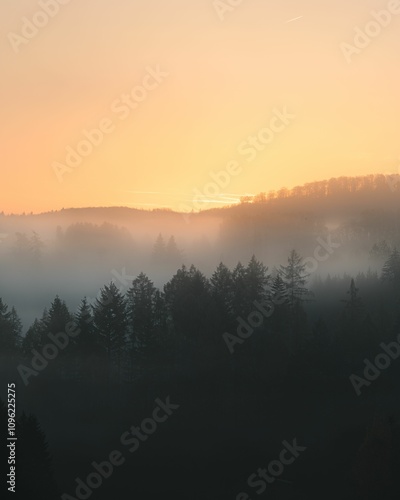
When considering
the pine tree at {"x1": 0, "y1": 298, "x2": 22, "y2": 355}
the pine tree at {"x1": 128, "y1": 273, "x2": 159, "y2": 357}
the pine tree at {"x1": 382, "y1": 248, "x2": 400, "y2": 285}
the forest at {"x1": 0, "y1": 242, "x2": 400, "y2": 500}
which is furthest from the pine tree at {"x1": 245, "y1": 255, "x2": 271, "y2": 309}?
the pine tree at {"x1": 0, "y1": 298, "x2": 22, "y2": 355}

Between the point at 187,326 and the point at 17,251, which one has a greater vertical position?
the point at 17,251

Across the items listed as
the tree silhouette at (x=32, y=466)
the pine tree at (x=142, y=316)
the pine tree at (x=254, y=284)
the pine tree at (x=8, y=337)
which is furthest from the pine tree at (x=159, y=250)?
the tree silhouette at (x=32, y=466)

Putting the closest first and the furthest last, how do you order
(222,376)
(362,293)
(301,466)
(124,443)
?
(301,466)
(124,443)
(222,376)
(362,293)

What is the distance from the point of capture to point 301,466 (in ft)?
137

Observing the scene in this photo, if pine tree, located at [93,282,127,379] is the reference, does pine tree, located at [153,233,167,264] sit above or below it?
above

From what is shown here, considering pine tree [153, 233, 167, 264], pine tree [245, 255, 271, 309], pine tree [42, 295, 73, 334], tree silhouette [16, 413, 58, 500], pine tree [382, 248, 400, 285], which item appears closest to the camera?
tree silhouette [16, 413, 58, 500]

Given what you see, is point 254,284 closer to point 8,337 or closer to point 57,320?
point 57,320

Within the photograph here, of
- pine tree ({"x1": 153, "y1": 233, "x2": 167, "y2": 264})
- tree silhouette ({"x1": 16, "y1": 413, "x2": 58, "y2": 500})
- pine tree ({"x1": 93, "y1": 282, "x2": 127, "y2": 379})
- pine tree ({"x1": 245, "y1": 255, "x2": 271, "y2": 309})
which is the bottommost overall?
tree silhouette ({"x1": 16, "y1": 413, "x2": 58, "y2": 500})

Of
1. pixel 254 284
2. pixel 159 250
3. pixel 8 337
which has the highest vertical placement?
pixel 159 250

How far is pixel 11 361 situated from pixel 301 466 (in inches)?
915

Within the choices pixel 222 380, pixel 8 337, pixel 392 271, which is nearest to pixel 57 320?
pixel 8 337

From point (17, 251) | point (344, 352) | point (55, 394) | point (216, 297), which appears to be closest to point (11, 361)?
point (55, 394)

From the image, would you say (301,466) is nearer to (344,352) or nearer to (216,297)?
(344,352)

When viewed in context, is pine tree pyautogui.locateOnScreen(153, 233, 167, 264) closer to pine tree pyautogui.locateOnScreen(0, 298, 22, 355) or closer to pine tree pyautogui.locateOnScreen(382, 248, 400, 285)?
pine tree pyautogui.locateOnScreen(382, 248, 400, 285)
